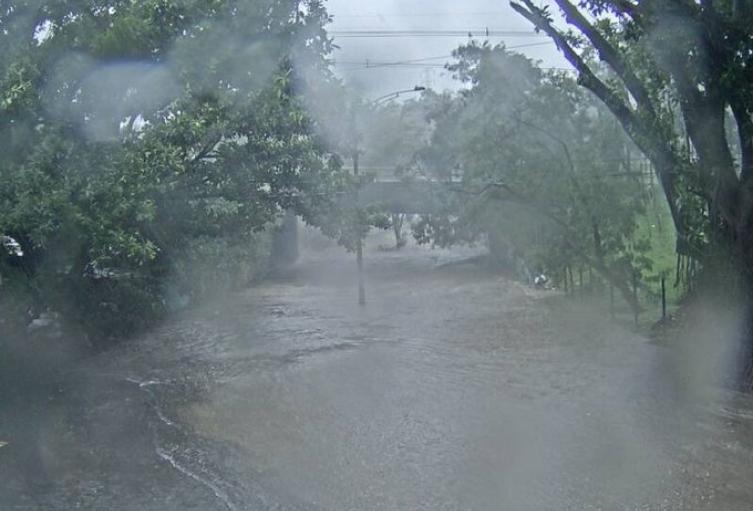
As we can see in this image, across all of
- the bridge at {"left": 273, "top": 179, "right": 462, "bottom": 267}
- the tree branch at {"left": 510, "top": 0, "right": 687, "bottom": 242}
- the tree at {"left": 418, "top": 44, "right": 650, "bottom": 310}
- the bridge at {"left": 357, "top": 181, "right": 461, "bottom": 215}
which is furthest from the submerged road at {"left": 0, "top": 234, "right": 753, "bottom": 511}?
the bridge at {"left": 357, "top": 181, "right": 461, "bottom": 215}

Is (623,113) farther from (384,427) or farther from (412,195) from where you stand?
(412,195)

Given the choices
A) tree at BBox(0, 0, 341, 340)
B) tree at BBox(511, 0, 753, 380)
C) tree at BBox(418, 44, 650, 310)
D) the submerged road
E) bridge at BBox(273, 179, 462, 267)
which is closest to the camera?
the submerged road

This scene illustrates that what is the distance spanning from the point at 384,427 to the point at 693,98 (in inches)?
226

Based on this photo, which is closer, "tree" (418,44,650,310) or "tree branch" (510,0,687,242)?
"tree branch" (510,0,687,242)

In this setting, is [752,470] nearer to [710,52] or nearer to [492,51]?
[710,52]

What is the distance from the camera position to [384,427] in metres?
9.55

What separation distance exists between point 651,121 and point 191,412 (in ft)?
24.8

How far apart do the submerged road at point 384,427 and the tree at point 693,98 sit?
2087 millimetres

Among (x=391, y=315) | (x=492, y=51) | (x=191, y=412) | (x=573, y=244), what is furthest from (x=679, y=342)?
(x=492, y=51)

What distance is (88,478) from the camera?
25.4ft

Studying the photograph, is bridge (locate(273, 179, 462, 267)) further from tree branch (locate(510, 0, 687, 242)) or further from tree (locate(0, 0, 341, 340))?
tree branch (locate(510, 0, 687, 242))

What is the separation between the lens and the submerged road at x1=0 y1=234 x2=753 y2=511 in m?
7.21

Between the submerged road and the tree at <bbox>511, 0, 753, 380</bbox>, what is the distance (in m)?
2.09

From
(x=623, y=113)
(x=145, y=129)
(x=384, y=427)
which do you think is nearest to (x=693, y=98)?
(x=623, y=113)
